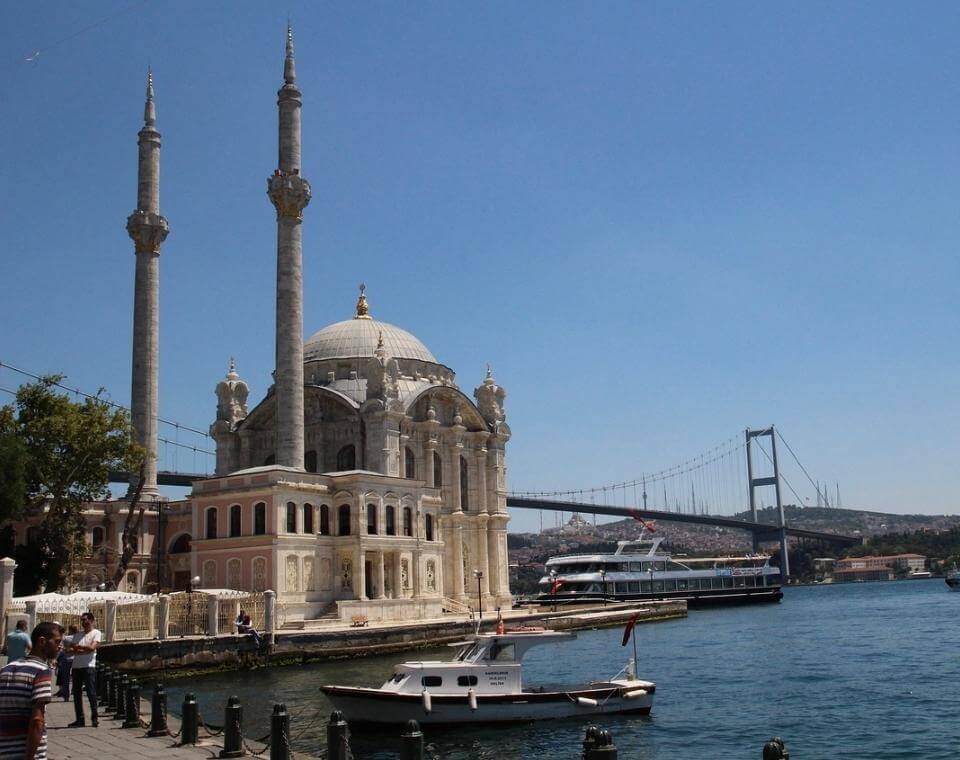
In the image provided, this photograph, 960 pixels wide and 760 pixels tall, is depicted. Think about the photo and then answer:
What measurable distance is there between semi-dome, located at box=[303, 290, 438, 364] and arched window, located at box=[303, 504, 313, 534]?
1601cm

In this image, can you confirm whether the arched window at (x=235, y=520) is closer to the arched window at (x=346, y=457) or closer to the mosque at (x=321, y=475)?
the mosque at (x=321, y=475)

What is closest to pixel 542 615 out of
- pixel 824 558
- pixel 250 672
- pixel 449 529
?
pixel 449 529

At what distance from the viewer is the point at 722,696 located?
25.2 m

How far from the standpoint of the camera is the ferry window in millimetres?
21484

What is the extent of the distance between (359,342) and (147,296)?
1290 cm

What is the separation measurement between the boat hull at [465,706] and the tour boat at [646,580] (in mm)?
50728

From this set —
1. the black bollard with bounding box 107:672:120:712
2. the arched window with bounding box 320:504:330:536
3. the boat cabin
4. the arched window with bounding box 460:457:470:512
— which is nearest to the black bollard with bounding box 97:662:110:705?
the black bollard with bounding box 107:672:120:712

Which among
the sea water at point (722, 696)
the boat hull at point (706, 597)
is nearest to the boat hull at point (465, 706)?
the sea water at point (722, 696)

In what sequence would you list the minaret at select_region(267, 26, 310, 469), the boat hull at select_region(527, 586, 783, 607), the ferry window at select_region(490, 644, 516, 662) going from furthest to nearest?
the boat hull at select_region(527, 586, 783, 607) → the minaret at select_region(267, 26, 310, 469) → the ferry window at select_region(490, 644, 516, 662)

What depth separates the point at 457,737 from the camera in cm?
1984

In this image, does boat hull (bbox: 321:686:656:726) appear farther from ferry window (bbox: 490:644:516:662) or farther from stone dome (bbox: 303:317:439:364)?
stone dome (bbox: 303:317:439:364)

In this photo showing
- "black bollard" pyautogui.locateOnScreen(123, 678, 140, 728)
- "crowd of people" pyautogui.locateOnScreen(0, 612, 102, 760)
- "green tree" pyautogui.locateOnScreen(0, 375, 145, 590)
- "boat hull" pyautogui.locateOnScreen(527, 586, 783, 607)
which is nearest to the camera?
"crowd of people" pyautogui.locateOnScreen(0, 612, 102, 760)

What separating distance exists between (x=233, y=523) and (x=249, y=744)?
91.6 feet

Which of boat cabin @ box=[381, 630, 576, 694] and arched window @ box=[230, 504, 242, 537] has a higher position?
arched window @ box=[230, 504, 242, 537]
